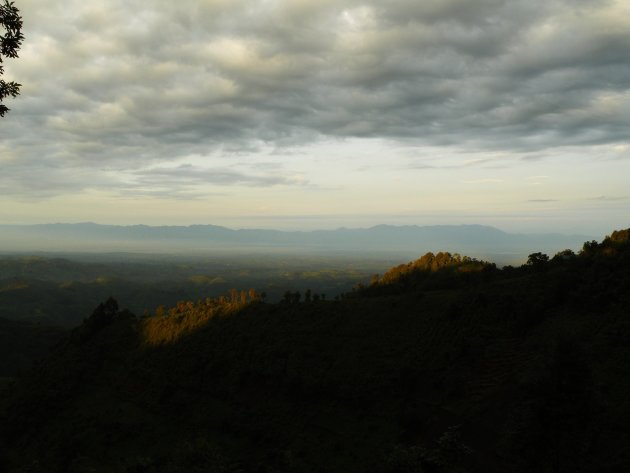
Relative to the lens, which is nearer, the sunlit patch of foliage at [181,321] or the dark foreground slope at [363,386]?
the dark foreground slope at [363,386]

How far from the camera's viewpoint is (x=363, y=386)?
2114 inches

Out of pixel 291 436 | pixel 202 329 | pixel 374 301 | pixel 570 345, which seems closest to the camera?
pixel 570 345

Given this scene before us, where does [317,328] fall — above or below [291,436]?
above

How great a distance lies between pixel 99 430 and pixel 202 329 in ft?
84.2

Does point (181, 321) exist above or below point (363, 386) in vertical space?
above

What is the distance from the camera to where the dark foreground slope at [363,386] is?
2541 cm

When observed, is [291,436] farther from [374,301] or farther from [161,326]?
[161,326]

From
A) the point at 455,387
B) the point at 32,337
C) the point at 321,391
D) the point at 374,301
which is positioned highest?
the point at 374,301

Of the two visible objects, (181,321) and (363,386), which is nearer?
(363,386)

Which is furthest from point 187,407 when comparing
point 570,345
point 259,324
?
point 570,345

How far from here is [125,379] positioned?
78.8 m

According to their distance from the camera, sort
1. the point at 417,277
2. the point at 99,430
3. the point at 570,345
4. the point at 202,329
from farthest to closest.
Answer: the point at 417,277
the point at 202,329
the point at 99,430
the point at 570,345

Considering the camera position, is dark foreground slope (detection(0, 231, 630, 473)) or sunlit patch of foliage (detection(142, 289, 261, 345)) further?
sunlit patch of foliage (detection(142, 289, 261, 345))

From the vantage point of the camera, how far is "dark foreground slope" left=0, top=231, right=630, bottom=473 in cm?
2541
